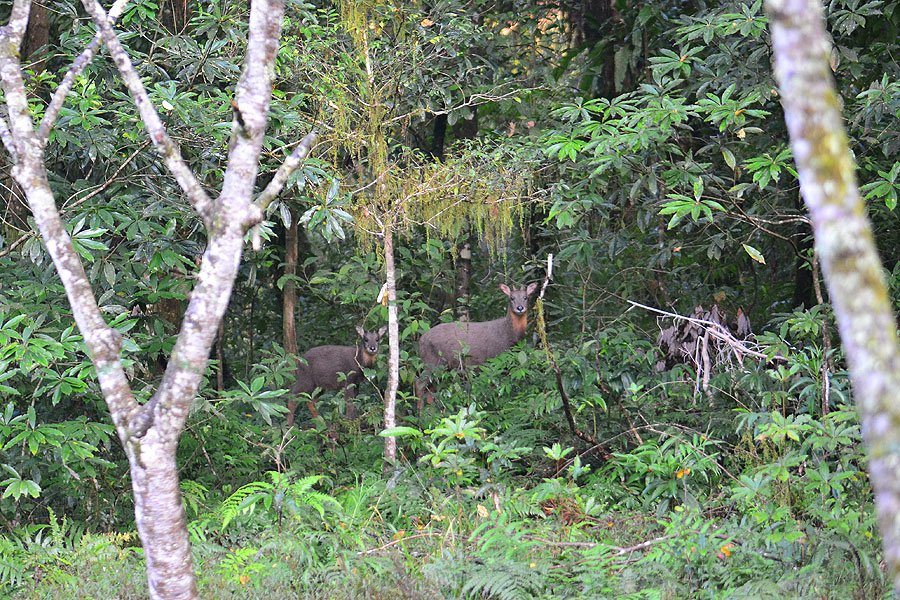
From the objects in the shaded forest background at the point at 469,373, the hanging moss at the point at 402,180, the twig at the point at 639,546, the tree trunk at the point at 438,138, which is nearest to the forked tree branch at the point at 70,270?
the shaded forest background at the point at 469,373

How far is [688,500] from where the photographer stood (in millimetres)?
6348

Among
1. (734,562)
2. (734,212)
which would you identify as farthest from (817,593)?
(734,212)

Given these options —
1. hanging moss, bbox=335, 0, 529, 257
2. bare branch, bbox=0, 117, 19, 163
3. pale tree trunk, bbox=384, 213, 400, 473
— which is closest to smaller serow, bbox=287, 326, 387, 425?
pale tree trunk, bbox=384, 213, 400, 473

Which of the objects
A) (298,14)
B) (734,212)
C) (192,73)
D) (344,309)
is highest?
(298,14)

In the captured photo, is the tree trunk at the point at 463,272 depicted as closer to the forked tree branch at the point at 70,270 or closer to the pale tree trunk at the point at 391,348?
the pale tree trunk at the point at 391,348

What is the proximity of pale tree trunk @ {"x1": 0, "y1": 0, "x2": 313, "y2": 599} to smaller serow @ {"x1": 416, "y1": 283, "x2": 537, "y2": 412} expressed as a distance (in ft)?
21.3

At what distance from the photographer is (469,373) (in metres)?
9.85

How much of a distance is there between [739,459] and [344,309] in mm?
7416

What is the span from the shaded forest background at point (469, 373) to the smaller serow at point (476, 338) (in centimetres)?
27

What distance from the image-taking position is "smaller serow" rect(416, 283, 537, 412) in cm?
1064

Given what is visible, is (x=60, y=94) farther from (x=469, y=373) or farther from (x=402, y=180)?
(x=469, y=373)

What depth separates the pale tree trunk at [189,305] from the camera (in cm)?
402

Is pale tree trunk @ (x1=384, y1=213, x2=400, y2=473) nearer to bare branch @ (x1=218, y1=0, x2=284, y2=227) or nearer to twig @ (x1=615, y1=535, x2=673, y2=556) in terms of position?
twig @ (x1=615, y1=535, x2=673, y2=556)

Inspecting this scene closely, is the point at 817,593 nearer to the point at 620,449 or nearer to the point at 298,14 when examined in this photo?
the point at 620,449
